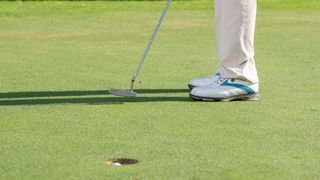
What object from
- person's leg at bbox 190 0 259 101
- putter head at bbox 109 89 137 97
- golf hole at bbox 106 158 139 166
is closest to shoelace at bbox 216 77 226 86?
person's leg at bbox 190 0 259 101

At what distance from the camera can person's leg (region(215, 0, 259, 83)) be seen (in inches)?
210

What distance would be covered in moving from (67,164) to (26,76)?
2.48m

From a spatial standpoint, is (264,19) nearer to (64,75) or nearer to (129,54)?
(129,54)

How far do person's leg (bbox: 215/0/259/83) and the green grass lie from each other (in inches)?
9.2

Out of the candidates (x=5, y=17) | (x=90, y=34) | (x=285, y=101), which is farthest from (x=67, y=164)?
(x=5, y=17)

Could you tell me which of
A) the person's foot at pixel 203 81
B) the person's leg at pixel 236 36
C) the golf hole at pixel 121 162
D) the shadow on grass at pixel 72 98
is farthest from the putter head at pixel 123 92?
the golf hole at pixel 121 162

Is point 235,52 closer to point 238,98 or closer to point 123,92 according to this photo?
point 238,98

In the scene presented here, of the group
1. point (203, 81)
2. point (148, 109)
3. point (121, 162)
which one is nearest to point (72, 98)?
point (148, 109)

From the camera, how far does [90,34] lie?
341 inches

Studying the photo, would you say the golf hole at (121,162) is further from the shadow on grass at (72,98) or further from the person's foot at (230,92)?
the person's foot at (230,92)

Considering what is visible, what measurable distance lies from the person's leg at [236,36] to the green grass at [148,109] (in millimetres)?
233

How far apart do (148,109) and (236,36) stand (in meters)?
0.75

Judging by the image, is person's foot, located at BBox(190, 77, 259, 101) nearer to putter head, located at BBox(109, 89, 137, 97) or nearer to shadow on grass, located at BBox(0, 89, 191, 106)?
shadow on grass, located at BBox(0, 89, 191, 106)

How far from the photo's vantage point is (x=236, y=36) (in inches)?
212
